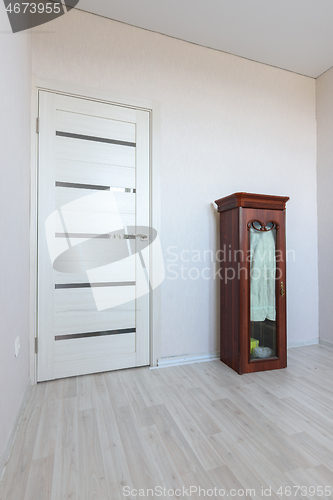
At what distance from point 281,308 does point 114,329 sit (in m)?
1.40

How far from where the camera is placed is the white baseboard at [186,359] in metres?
2.39

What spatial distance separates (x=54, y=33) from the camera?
2.14m

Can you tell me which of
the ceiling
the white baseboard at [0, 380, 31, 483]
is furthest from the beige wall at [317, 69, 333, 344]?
the white baseboard at [0, 380, 31, 483]

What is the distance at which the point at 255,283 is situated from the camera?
90.2 inches

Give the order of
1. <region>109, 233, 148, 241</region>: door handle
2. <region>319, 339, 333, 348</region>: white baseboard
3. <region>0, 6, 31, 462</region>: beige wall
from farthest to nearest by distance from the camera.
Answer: <region>319, 339, 333, 348</region>: white baseboard
<region>109, 233, 148, 241</region>: door handle
<region>0, 6, 31, 462</region>: beige wall

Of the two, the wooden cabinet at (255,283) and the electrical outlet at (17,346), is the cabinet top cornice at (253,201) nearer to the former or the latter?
the wooden cabinet at (255,283)

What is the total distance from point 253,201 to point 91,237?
1.33m

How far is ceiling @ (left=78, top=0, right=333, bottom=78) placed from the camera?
2.19 m

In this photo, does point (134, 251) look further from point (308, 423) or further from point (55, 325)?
point (308, 423)

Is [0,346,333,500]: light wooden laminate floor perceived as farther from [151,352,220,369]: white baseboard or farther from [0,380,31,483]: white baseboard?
[151,352,220,369]: white baseboard

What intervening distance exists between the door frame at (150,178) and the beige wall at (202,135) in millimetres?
59

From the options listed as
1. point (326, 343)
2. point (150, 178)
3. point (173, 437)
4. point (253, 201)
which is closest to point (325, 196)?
point (253, 201)

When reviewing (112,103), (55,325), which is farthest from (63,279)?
Result: (112,103)

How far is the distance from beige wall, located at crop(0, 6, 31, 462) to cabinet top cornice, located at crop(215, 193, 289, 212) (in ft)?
5.06
